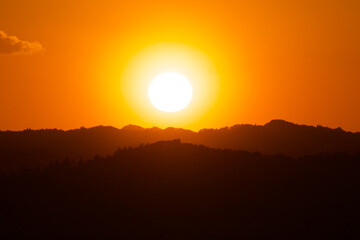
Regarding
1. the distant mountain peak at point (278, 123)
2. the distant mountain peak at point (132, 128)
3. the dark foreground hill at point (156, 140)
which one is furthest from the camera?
the distant mountain peak at point (132, 128)

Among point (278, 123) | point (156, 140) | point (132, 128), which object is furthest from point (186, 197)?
point (132, 128)

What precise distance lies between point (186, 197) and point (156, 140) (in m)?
63.8

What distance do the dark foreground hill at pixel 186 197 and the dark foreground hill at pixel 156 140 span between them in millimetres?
40418

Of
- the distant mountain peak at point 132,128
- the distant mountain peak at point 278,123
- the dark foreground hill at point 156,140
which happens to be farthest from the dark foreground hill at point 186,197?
the distant mountain peak at point 132,128

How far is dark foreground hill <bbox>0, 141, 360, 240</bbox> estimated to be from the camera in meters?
68.9

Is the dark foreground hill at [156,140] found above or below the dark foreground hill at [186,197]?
above

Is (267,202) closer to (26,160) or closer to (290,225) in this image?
(290,225)

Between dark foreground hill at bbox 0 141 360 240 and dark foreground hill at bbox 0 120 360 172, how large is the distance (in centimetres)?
4042

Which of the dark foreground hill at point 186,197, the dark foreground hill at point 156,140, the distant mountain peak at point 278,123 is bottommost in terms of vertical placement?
the dark foreground hill at point 186,197

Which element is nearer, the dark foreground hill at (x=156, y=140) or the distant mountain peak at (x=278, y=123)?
the dark foreground hill at (x=156, y=140)

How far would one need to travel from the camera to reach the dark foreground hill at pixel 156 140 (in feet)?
411

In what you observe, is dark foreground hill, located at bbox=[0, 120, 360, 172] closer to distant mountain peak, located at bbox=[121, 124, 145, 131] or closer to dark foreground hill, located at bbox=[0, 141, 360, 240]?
distant mountain peak, located at bbox=[121, 124, 145, 131]

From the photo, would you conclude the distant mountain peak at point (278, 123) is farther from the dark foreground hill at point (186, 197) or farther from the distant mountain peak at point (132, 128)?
the dark foreground hill at point (186, 197)

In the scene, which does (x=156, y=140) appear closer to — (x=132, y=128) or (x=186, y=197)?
(x=132, y=128)
